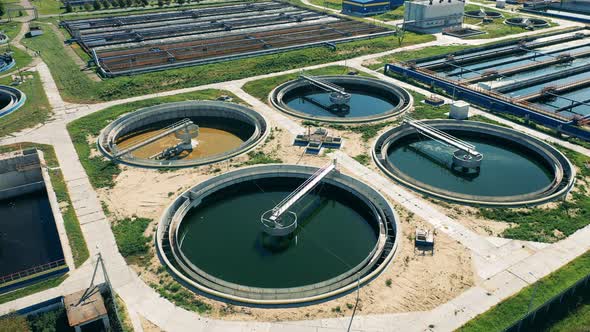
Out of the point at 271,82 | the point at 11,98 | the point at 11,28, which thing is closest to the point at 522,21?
the point at 271,82

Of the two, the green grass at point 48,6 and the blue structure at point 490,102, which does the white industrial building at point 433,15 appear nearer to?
the blue structure at point 490,102

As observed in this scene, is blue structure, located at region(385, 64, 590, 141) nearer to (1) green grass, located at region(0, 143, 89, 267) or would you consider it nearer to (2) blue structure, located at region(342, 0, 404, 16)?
(1) green grass, located at region(0, 143, 89, 267)

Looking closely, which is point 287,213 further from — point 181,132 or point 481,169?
point 481,169

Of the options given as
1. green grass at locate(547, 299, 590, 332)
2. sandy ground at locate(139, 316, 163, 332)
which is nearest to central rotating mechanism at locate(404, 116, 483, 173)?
green grass at locate(547, 299, 590, 332)

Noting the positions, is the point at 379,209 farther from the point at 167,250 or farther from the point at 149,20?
the point at 149,20

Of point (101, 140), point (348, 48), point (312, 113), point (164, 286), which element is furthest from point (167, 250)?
point (348, 48)
